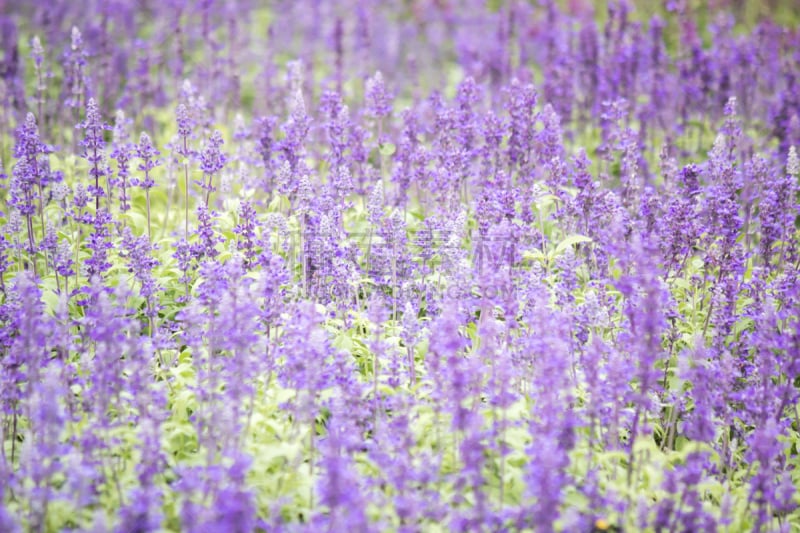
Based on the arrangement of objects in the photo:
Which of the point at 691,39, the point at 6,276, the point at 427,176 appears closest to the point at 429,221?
the point at 427,176

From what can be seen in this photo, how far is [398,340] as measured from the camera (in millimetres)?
5453

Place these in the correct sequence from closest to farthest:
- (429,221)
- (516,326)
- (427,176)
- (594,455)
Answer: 1. (594,455)
2. (516,326)
3. (429,221)
4. (427,176)

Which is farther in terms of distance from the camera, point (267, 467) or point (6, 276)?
point (6, 276)

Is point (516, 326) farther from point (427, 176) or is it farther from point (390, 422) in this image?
point (427, 176)

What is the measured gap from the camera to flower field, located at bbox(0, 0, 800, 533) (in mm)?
4152

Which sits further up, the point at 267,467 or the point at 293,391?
the point at 293,391

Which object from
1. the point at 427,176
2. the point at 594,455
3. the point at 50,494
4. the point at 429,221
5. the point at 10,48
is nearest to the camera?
the point at 50,494

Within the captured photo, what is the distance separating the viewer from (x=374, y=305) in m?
4.65

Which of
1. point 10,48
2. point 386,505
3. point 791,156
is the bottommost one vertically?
point 386,505

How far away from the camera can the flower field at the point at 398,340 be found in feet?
13.6

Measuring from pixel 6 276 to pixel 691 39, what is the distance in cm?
805

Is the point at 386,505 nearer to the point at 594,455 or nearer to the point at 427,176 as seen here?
the point at 594,455

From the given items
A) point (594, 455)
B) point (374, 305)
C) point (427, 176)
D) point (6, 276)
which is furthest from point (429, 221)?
point (6, 276)

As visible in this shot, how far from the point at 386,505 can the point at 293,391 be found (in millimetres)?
872
